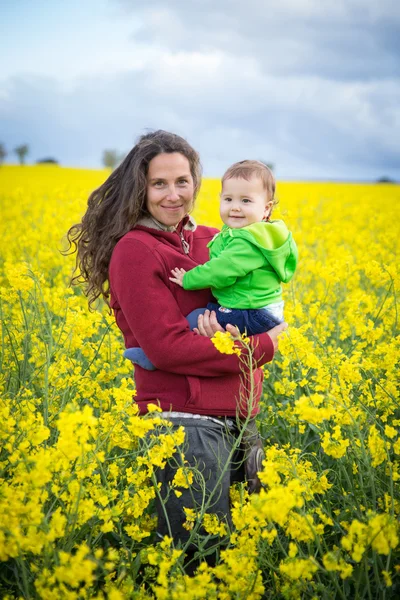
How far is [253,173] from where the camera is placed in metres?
2.46

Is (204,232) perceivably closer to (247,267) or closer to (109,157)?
(247,267)

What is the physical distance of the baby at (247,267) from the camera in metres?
2.21

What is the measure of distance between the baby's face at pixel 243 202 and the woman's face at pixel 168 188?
18 centimetres

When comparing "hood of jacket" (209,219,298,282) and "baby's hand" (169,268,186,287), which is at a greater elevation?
"hood of jacket" (209,219,298,282)

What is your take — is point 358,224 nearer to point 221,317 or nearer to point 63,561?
point 221,317

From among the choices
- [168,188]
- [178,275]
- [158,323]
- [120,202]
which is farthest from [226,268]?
[120,202]

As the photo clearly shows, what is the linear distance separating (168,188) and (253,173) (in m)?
0.39

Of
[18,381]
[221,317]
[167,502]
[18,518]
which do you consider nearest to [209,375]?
Answer: [221,317]

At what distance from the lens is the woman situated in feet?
7.06

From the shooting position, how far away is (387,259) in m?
5.69

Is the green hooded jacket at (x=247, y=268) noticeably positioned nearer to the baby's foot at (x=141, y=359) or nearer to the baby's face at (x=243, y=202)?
the baby's face at (x=243, y=202)

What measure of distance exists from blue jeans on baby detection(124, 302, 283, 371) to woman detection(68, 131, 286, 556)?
52 mm

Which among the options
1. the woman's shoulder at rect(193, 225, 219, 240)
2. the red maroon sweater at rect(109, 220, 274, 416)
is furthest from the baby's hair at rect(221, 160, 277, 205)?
the red maroon sweater at rect(109, 220, 274, 416)

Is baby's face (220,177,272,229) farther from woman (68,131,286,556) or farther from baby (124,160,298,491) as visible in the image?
woman (68,131,286,556)
